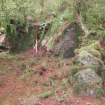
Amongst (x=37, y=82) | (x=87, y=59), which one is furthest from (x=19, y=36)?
(x=87, y=59)

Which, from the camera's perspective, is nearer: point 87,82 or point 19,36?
point 87,82

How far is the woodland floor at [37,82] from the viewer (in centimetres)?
796

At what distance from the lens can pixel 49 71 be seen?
9.95 meters

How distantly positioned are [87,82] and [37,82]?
1897 mm

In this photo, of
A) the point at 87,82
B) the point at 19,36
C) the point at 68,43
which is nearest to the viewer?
the point at 87,82

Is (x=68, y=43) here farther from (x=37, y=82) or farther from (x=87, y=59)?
(x=37, y=82)

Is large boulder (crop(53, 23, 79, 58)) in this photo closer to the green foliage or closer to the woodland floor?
the woodland floor

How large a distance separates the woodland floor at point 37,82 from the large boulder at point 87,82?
0.66 feet

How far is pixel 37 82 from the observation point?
9258mm

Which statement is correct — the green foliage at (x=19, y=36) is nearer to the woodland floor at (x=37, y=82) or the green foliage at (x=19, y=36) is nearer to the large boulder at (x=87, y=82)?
the woodland floor at (x=37, y=82)

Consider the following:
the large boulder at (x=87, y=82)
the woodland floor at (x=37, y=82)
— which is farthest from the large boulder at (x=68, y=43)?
the large boulder at (x=87, y=82)

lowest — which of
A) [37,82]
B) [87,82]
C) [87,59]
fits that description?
[37,82]

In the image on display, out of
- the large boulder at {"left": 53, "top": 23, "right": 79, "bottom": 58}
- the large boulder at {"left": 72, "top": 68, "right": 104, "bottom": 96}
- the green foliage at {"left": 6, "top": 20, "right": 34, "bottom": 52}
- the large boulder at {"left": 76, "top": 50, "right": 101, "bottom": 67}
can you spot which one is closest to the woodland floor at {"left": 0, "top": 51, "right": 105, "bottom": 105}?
the large boulder at {"left": 72, "top": 68, "right": 104, "bottom": 96}

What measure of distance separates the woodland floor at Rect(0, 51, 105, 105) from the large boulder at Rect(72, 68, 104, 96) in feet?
0.66
